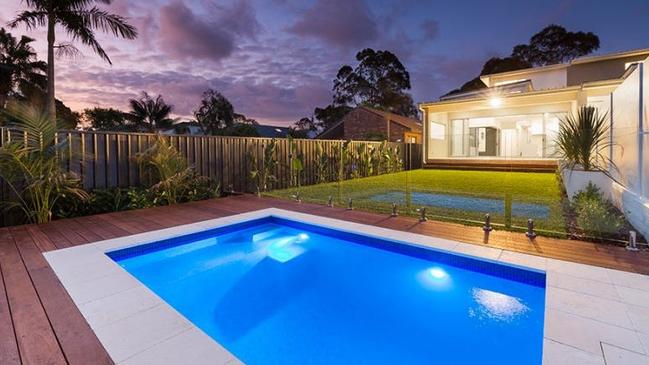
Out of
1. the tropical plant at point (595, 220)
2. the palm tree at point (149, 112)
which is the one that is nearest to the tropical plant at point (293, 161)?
the tropical plant at point (595, 220)

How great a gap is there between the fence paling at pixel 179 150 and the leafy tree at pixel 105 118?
50.3 ft

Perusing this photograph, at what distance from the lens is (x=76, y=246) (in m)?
4.28

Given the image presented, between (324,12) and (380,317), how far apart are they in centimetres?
1558

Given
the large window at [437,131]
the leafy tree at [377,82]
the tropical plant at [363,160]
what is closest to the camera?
the tropical plant at [363,160]

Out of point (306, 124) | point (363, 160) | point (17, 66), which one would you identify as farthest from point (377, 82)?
point (17, 66)

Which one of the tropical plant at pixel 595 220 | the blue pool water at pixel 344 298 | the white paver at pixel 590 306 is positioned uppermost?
the tropical plant at pixel 595 220

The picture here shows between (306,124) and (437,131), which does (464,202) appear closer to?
(437,131)

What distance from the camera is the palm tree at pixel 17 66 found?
1764 cm

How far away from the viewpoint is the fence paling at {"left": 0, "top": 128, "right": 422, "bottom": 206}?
6355 mm

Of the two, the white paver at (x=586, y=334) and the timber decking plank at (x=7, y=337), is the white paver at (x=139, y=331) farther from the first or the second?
the white paver at (x=586, y=334)

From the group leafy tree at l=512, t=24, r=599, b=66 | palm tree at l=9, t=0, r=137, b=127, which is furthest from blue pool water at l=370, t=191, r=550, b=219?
leafy tree at l=512, t=24, r=599, b=66

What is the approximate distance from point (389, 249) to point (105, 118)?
25082 millimetres

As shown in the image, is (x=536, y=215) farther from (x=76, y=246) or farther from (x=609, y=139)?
(x=76, y=246)

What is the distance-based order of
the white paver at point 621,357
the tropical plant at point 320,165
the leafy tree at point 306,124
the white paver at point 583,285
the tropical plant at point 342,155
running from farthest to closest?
the leafy tree at point 306,124 → the tropical plant at point 342,155 → the tropical plant at point 320,165 → the white paver at point 583,285 → the white paver at point 621,357
